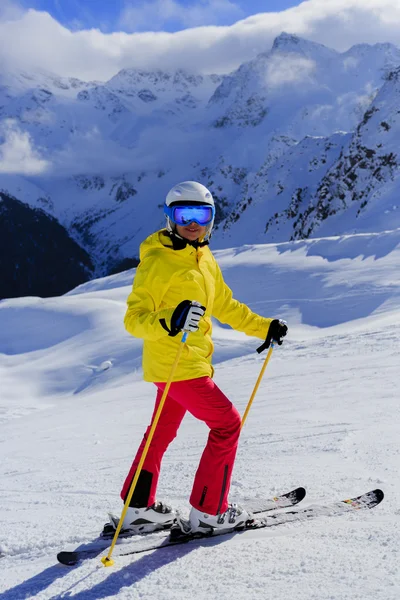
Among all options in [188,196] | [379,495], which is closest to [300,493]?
[379,495]

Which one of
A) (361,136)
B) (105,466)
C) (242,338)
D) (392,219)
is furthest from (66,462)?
(361,136)

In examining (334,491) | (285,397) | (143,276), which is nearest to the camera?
→ (143,276)

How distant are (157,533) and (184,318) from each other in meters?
1.41

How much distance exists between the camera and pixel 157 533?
3.49 m

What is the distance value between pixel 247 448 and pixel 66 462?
1.94m

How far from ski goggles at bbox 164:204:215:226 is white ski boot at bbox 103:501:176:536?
1722 millimetres

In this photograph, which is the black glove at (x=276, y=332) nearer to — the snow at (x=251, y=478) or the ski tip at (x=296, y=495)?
the ski tip at (x=296, y=495)

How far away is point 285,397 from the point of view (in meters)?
7.39

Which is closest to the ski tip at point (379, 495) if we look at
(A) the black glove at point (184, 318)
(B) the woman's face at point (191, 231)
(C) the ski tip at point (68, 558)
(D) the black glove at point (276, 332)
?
(D) the black glove at point (276, 332)

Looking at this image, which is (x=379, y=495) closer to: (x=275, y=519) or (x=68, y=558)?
(x=275, y=519)

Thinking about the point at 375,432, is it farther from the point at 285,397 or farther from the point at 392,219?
the point at 392,219

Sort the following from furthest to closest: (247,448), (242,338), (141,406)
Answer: (242,338) < (141,406) < (247,448)

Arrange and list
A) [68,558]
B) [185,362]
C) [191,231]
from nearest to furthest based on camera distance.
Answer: [68,558] < [185,362] < [191,231]

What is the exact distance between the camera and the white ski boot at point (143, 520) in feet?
11.4
